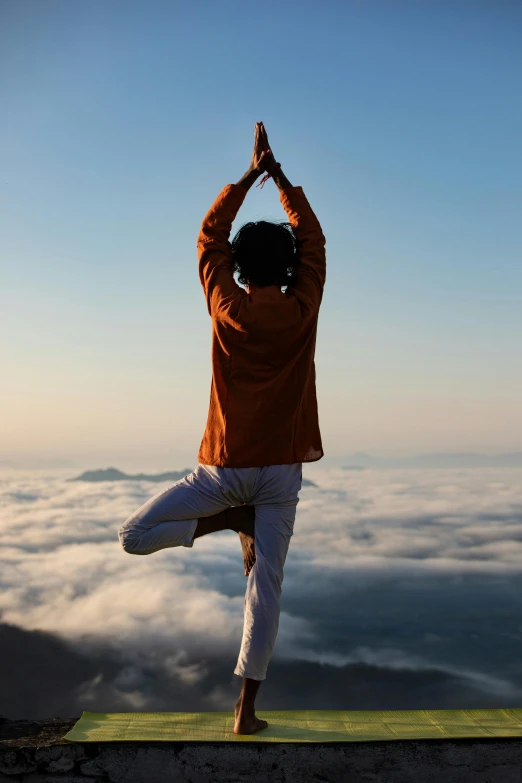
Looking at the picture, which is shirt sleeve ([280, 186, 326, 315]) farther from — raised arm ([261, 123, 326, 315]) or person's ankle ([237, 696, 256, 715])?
person's ankle ([237, 696, 256, 715])

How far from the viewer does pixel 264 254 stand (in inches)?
156

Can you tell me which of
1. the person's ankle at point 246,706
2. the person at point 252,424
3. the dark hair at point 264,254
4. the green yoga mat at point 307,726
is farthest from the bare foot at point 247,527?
the dark hair at point 264,254

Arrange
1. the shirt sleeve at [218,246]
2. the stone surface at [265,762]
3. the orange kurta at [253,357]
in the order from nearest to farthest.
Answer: the stone surface at [265,762] → the orange kurta at [253,357] → the shirt sleeve at [218,246]

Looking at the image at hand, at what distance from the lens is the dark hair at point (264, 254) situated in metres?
3.95

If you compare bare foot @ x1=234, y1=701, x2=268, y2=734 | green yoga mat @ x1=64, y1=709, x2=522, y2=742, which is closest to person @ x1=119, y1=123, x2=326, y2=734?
bare foot @ x1=234, y1=701, x2=268, y2=734

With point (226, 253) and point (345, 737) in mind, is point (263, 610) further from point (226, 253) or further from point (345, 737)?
point (226, 253)

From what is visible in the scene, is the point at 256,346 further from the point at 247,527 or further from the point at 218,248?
the point at 247,527

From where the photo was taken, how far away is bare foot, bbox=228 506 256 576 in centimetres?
401

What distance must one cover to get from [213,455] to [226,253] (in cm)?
102

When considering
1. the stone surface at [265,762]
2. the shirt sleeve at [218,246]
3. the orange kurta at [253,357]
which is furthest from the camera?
the shirt sleeve at [218,246]

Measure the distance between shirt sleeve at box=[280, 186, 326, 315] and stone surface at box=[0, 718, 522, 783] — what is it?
84.9 inches

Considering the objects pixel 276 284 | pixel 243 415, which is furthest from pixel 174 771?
pixel 276 284

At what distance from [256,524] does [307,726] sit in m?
1.15

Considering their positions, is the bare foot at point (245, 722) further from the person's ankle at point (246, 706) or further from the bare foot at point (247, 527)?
the bare foot at point (247, 527)
